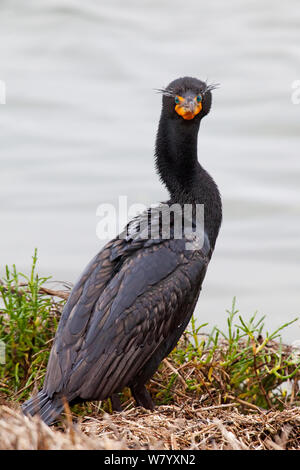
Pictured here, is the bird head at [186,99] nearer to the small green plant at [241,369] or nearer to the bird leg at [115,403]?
the small green plant at [241,369]

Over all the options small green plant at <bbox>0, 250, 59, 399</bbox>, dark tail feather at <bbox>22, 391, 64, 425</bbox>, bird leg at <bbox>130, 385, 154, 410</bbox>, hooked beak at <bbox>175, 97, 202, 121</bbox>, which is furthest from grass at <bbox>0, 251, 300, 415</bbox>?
hooked beak at <bbox>175, 97, 202, 121</bbox>

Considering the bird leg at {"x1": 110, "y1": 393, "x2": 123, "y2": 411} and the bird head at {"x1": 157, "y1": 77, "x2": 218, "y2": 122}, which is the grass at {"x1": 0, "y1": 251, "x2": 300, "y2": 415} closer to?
the bird leg at {"x1": 110, "y1": 393, "x2": 123, "y2": 411}

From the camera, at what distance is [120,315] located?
4.70 metres

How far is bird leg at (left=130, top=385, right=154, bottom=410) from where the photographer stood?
492 cm

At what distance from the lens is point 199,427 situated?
384 cm

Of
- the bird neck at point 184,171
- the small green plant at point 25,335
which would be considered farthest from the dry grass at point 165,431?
the bird neck at point 184,171

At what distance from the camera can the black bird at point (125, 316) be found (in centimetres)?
458

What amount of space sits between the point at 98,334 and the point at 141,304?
31 cm

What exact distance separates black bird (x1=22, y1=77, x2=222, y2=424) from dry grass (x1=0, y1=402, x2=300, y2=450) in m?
0.32

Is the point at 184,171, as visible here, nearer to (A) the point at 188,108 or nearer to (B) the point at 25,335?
(A) the point at 188,108

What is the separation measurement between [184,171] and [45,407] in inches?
79.4
